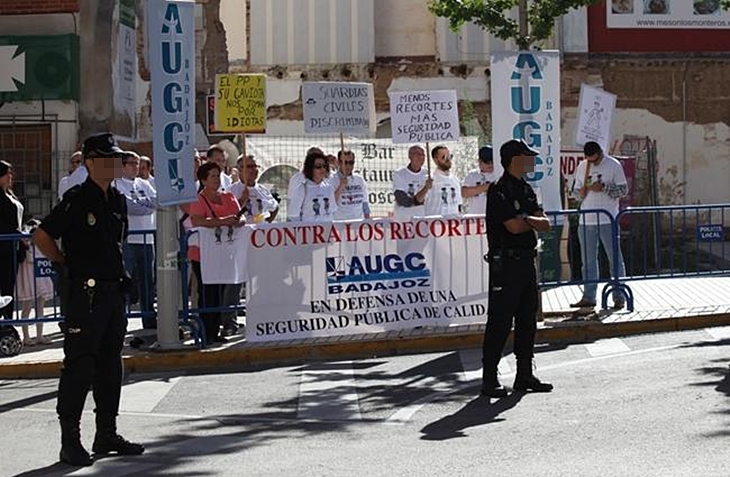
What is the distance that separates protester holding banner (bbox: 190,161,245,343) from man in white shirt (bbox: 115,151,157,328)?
497 mm

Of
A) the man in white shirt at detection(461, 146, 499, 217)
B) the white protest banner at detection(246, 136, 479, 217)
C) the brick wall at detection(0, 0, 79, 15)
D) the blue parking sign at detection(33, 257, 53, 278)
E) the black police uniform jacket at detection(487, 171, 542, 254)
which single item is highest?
the brick wall at detection(0, 0, 79, 15)

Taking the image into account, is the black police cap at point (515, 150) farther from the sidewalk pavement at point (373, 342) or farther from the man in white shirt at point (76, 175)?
the man in white shirt at point (76, 175)

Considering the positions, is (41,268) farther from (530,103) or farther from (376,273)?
(530,103)

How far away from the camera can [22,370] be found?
1227 centimetres

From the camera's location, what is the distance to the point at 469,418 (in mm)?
9500

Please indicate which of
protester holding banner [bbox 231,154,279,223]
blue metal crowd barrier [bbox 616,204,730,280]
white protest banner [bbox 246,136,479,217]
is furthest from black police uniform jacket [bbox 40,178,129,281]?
white protest banner [bbox 246,136,479,217]

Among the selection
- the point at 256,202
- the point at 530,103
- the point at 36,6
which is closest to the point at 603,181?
the point at 530,103

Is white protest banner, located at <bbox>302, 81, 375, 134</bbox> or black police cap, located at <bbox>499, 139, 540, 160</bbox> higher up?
white protest banner, located at <bbox>302, 81, 375, 134</bbox>

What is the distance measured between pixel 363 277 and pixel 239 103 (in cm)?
350

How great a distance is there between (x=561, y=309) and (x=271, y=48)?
55.5 ft

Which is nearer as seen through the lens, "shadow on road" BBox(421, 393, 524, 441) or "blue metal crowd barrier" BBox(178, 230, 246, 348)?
"shadow on road" BBox(421, 393, 524, 441)

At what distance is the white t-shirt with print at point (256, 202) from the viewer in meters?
14.7

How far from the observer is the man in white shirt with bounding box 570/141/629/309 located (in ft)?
47.4

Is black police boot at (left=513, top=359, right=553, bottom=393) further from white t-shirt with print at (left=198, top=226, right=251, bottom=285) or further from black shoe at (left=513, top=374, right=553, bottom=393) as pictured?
white t-shirt with print at (left=198, top=226, right=251, bottom=285)
